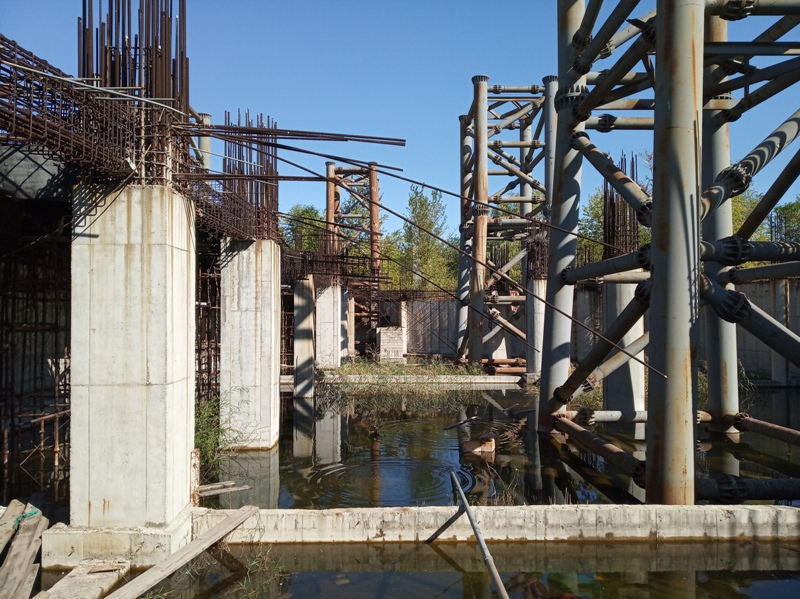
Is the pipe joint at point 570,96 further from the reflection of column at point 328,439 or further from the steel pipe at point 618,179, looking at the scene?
the reflection of column at point 328,439

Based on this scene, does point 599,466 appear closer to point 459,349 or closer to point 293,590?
point 293,590

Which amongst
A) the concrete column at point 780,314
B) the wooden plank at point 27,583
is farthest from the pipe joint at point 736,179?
the concrete column at point 780,314

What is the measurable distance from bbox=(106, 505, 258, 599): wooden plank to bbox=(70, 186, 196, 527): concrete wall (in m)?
0.47

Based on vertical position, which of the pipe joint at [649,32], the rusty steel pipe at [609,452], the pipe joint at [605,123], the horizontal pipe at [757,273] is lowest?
the rusty steel pipe at [609,452]

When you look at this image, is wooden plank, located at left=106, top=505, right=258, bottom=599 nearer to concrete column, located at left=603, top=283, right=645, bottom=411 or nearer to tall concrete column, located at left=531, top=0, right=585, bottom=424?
tall concrete column, located at left=531, top=0, right=585, bottom=424

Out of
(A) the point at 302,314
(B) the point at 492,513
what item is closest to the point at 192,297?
(B) the point at 492,513

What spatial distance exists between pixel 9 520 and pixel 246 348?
574 centimetres

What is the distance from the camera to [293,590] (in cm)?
627

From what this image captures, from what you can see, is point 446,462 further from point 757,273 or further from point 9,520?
point 9,520

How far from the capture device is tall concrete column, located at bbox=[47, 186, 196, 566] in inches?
261

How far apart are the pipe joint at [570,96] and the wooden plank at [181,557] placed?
7820mm

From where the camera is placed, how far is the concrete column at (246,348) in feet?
40.9

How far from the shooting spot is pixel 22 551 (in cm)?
646

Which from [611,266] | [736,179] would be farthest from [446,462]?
[736,179]
